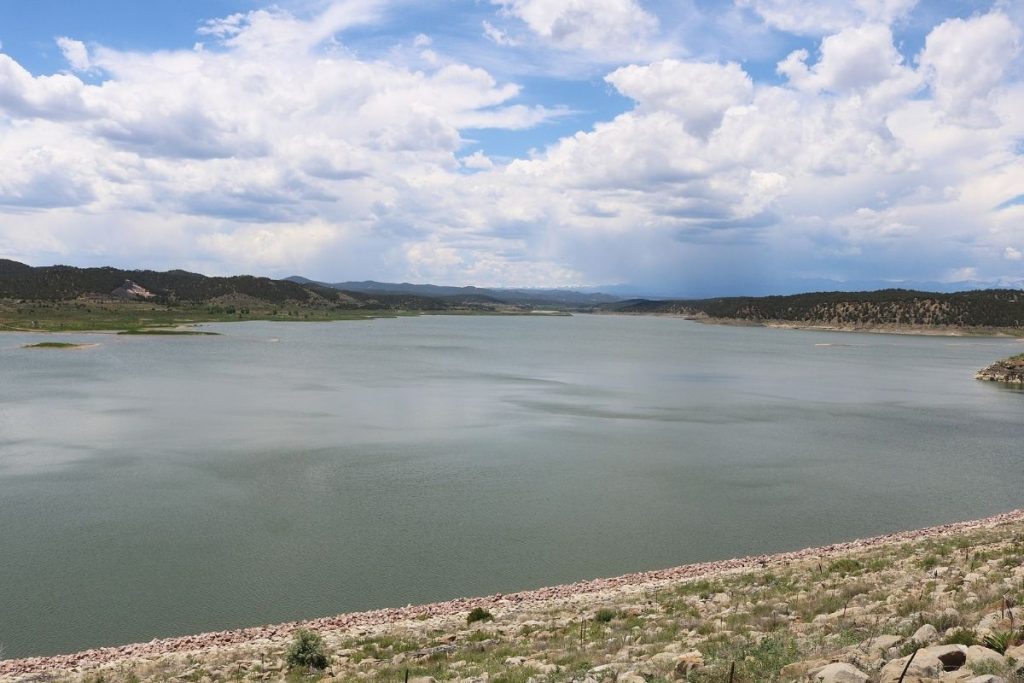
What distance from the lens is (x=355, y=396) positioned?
51.7 meters

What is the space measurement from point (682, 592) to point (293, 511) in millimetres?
13569

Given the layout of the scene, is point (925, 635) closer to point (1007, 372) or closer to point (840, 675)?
point (840, 675)

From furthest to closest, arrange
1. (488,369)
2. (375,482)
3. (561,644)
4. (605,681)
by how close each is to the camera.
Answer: (488,369) < (375,482) < (561,644) < (605,681)

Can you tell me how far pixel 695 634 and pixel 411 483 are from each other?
56.8 ft

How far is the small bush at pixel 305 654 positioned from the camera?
1152 cm

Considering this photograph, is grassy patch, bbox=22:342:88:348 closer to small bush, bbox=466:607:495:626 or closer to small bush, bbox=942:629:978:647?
Answer: small bush, bbox=466:607:495:626

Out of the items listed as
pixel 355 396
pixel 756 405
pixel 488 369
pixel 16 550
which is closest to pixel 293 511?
pixel 16 550

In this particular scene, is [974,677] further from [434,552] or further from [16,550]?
[16,550]

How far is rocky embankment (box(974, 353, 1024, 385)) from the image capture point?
69.7m

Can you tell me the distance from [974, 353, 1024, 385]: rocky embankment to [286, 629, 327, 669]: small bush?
3037 inches

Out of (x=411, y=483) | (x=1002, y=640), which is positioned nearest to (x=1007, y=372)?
(x=411, y=483)

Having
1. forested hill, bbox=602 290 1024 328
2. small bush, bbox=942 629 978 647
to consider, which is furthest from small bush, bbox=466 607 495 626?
forested hill, bbox=602 290 1024 328

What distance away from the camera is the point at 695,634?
11.3 metres

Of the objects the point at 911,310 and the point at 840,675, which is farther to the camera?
the point at 911,310
